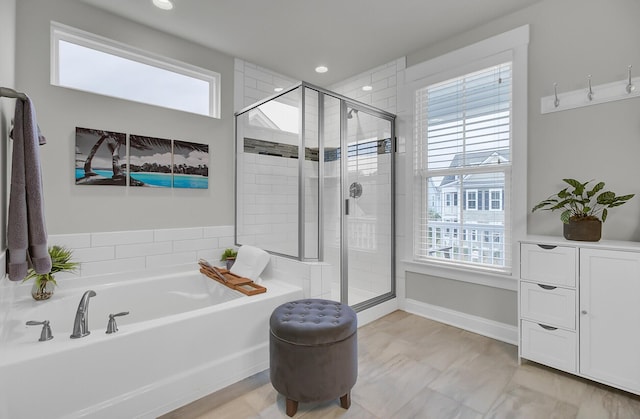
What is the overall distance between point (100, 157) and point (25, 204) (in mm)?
1199

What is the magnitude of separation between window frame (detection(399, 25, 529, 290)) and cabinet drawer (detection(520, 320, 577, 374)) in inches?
18.1

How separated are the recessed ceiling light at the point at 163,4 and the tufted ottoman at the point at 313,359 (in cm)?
249

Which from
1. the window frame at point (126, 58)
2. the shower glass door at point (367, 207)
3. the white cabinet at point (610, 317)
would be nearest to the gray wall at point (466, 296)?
the shower glass door at point (367, 207)

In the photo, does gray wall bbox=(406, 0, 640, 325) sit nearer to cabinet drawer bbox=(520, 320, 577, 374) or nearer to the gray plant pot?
the gray plant pot

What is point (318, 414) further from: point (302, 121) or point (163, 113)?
point (163, 113)

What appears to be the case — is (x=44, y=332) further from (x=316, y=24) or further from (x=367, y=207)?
(x=316, y=24)

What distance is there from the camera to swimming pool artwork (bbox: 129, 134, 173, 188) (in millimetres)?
2623

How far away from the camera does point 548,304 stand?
2059 mm

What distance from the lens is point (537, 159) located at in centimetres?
240

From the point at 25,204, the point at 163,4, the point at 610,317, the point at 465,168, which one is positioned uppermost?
the point at 163,4

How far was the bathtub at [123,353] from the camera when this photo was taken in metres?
1.40

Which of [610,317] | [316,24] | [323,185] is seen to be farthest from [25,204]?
[610,317]

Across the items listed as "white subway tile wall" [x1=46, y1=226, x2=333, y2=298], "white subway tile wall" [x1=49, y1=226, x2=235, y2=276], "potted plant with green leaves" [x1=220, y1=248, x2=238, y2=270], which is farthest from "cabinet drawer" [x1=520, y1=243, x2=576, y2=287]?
"white subway tile wall" [x1=49, y1=226, x2=235, y2=276]

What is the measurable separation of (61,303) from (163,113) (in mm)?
1702
